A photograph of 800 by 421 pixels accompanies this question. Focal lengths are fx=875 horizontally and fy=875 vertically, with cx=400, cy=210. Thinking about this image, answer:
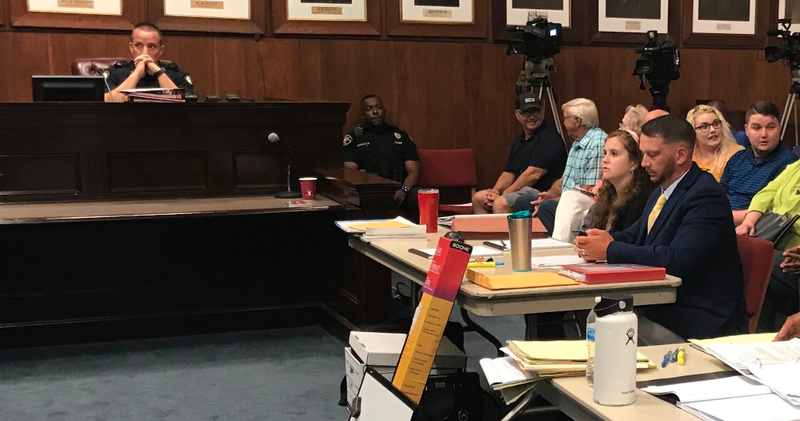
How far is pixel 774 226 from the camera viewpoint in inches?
155

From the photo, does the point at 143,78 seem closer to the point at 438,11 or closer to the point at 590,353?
the point at 438,11

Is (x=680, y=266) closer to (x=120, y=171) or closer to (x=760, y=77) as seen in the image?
(x=120, y=171)

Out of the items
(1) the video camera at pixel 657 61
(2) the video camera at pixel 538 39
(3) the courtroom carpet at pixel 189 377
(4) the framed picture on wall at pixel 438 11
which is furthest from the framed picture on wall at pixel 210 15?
(1) the video camera at pixel 657 61

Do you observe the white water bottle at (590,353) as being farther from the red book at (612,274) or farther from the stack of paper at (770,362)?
the red book at (612,274)

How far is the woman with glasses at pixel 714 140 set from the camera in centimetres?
495

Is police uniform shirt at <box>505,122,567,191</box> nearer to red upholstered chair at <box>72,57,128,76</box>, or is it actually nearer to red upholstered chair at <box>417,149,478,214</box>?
red upholstered chair at <box>417,149,478,214</box>

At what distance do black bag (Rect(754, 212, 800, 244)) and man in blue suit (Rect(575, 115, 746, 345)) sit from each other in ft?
4.59

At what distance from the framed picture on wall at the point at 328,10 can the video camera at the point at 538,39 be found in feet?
3.89

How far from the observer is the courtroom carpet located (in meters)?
3.31

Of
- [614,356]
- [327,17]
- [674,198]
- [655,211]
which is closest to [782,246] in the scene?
[655,211]

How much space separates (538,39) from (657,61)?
100 centimetres

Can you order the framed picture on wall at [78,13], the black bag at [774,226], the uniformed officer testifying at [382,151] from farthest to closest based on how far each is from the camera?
the uniformed officer testifying at [382,151] < the framed picture on wall at [78,13] < the black bag at [774,226]

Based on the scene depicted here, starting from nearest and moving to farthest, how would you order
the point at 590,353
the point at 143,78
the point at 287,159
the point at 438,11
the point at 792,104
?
the point at 590,353 < the point at 287,159 < the point at 143,78 < the point at 438,11 < the point at 792,104

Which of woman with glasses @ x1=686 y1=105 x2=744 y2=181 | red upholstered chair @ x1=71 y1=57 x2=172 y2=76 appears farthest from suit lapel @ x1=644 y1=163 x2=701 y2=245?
red upholstered chair @ x1=71 y1=57 x2=172 y2=76
